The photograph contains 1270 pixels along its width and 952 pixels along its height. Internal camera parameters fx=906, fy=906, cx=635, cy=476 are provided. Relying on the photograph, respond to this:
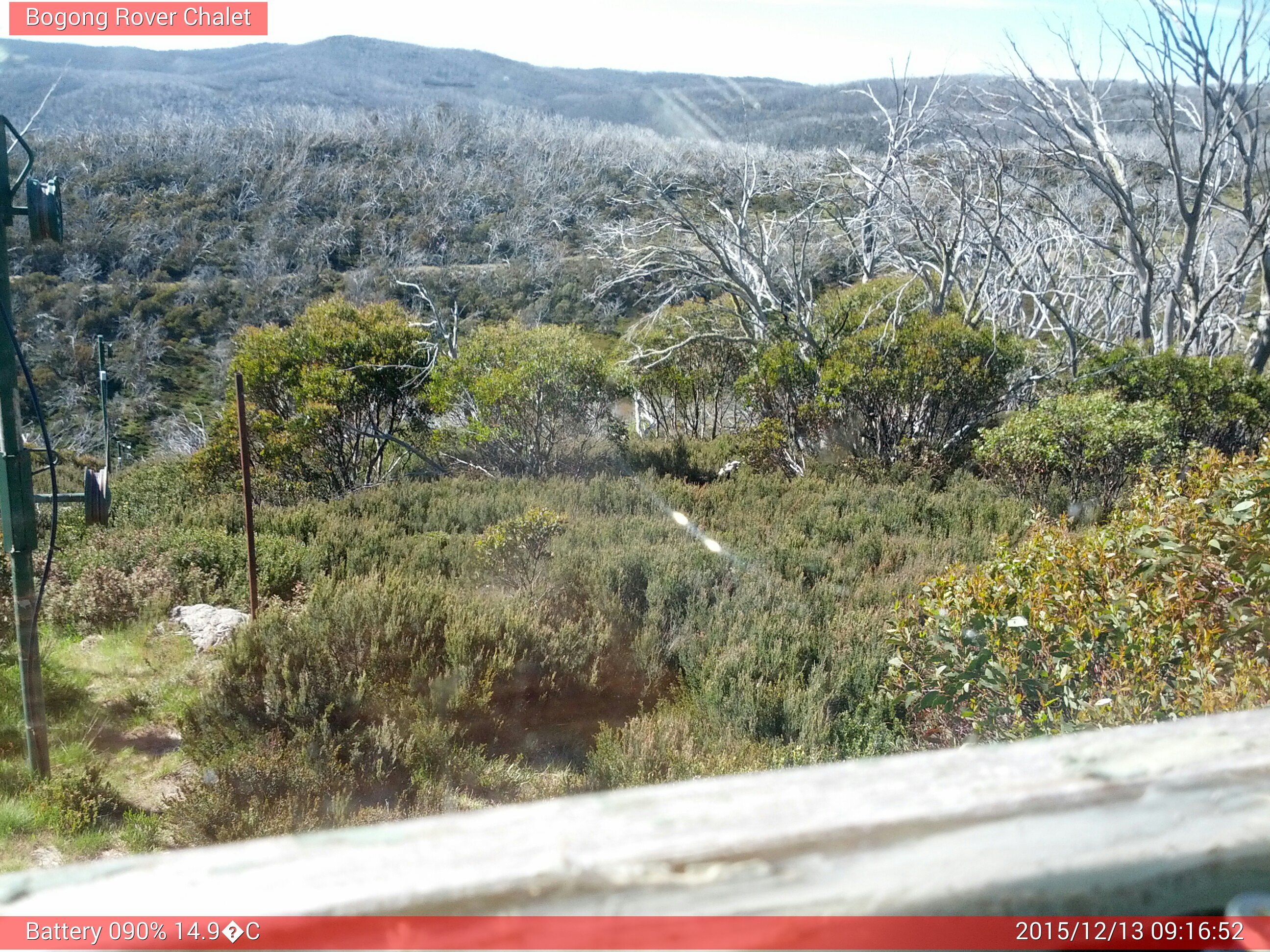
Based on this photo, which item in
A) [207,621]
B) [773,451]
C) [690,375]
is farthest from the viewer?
[690,375]

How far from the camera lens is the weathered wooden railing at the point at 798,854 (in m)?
0.65

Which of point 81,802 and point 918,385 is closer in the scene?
point 81,802

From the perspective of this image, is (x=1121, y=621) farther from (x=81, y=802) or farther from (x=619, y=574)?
(x=81, y=802)

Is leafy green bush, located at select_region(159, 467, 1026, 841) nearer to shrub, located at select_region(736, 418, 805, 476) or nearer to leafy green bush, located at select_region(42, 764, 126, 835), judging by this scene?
leafy green bush, located at select_region(42, 764, 126, 835)

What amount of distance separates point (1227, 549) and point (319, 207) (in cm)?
3488

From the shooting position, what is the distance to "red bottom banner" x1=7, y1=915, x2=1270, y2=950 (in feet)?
2.05

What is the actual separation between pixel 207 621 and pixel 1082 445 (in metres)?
7.03

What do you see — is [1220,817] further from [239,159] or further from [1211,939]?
[239,159]

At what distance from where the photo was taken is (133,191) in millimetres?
30844

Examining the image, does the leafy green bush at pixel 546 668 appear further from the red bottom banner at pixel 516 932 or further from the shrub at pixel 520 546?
the red bottom banner at pixel 516 932

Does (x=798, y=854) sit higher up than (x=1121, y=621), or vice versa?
(x=798, y=854)

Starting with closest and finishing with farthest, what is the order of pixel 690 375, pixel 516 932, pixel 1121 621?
pixel 516 932 < pixel 1121 621 < pixel 690 375

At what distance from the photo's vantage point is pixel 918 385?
912 cm

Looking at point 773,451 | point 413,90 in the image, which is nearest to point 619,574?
point 773,451
